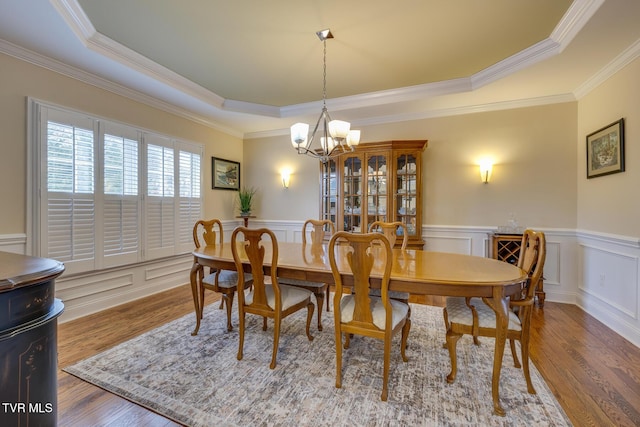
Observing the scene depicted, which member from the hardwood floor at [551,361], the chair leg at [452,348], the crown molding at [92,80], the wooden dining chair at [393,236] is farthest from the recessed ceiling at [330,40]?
the hardwood floor at [551,361]

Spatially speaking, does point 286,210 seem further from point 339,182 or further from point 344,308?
point 344,308

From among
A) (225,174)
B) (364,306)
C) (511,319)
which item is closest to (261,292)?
(364,306)

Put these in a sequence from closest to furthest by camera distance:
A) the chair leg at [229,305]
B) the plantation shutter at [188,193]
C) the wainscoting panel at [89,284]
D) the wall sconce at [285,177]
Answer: the chair leg at [229,305] → the wainscoting panel at [89,284] → the plantation shutter at [188,193] → the wall sconce at [285,177]

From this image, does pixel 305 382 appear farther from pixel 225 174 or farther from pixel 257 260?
pixel 225 174

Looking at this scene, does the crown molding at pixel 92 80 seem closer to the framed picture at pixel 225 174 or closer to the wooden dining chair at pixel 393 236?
the framed picture at pixel 225 174

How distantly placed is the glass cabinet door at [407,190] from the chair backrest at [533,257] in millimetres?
1798

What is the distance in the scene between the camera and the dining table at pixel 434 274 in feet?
5.37

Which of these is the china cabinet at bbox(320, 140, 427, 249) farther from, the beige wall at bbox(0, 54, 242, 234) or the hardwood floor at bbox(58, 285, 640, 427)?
the beige wall at bbox(0, 54, 242, 234)

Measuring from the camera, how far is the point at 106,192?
3.13 metres

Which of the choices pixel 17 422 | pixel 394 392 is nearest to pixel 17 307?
pixel 17 422

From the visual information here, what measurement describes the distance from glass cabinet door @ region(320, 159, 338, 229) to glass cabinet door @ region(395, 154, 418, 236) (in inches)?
35.6

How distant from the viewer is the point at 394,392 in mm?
1796

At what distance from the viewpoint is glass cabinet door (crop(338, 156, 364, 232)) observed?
4.10 m

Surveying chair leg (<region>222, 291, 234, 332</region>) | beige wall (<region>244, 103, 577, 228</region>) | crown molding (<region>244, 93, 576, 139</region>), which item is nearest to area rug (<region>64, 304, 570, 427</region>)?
chair leg (<region>222, 291, 234, 332</region>)
